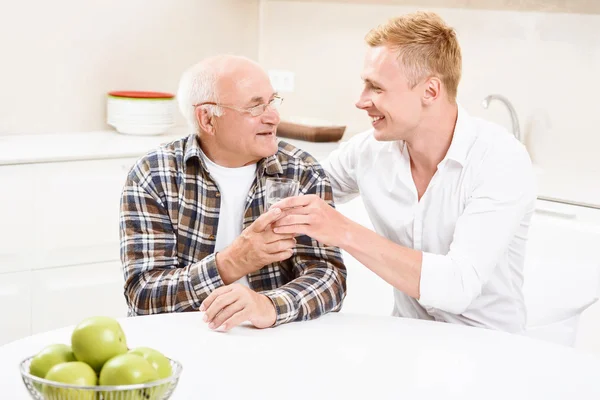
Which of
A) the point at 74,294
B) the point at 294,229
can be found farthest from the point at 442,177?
the point at 74,294

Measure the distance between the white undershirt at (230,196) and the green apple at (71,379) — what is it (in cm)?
107

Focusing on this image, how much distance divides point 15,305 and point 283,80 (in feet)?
5.37

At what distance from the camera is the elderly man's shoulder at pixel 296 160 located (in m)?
2.23

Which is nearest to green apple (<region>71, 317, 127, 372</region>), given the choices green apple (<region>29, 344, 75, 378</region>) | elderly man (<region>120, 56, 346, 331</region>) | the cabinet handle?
green apple (<region>29, 344, 75, 378</region>)

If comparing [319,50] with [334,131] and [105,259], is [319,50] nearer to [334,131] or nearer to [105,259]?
[334,131]

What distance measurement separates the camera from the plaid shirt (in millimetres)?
2035

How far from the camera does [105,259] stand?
141 inches

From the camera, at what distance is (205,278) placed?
6.63 feet

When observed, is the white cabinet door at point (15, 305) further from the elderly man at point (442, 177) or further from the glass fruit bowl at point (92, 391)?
the glass fruit bowl at point (92, 391)

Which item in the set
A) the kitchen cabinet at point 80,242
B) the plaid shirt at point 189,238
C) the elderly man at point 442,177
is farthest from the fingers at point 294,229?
the kitchen cabinet at point 80,242

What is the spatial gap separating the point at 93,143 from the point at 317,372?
2.32 meters

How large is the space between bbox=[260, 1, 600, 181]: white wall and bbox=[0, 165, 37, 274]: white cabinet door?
1427mm

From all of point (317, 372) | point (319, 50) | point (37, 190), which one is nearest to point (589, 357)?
point (317, 372)

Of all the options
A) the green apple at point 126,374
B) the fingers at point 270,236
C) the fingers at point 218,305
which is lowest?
the fingers at point 218,305
